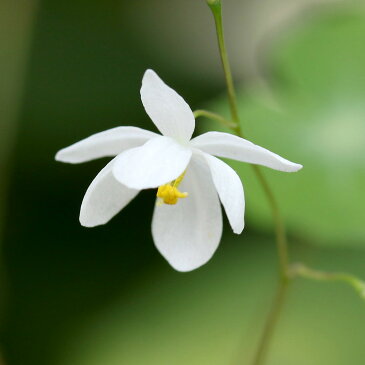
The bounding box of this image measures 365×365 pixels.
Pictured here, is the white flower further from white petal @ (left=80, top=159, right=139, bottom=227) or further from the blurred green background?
the blurred green background

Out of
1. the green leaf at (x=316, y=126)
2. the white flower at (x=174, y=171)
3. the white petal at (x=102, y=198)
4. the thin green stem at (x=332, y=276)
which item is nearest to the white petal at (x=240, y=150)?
the white flower at (x=174, y=171)

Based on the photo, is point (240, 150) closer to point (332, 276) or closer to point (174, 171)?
point (174, 171)

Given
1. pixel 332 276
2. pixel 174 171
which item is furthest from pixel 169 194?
pixel 332 276

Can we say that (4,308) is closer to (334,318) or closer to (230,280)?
(230,280)

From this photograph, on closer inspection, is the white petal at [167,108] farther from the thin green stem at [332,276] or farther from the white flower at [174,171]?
the thin green stem at [332,276]

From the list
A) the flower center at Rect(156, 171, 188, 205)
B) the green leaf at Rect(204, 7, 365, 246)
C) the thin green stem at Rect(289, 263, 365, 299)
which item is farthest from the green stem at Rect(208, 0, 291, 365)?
the green leaf at Rect(204, 7, 365, 246)
